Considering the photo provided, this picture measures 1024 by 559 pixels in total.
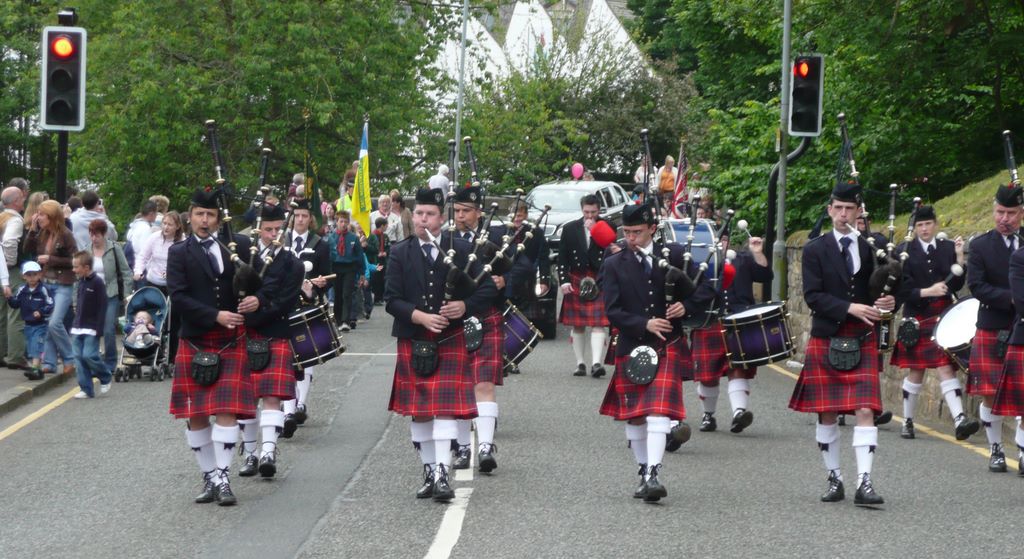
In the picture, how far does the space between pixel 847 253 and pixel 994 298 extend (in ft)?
4.65

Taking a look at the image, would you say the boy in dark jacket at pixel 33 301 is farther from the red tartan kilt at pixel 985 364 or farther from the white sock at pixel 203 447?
the red tartan kilt at pixel 985 364

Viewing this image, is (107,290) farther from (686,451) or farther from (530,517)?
(530,517)

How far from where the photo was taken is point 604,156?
160 feet

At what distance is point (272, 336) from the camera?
30.9 feet

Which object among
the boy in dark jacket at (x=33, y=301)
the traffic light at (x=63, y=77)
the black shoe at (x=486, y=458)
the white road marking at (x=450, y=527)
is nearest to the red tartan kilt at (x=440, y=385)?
the white road marking at (x=450, y=527)

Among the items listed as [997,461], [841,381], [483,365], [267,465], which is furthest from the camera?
[483,365]

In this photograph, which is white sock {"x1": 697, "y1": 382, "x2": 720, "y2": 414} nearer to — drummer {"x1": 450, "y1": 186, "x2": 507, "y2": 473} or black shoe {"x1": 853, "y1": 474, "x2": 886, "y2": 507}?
drummer {"x1": 450, "y1": 186, "x2": 507, "y2": 473}

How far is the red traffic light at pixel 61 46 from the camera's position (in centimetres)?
1352

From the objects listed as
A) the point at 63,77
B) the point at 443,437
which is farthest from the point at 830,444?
the point at 63,77

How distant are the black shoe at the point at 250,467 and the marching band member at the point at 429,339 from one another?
1.27 m

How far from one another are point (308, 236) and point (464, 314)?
3253 millimetres

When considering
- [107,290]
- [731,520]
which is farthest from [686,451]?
[107,290]

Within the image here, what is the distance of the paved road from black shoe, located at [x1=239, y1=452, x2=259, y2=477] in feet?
0.44

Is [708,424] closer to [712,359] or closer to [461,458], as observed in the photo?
[712,359]
